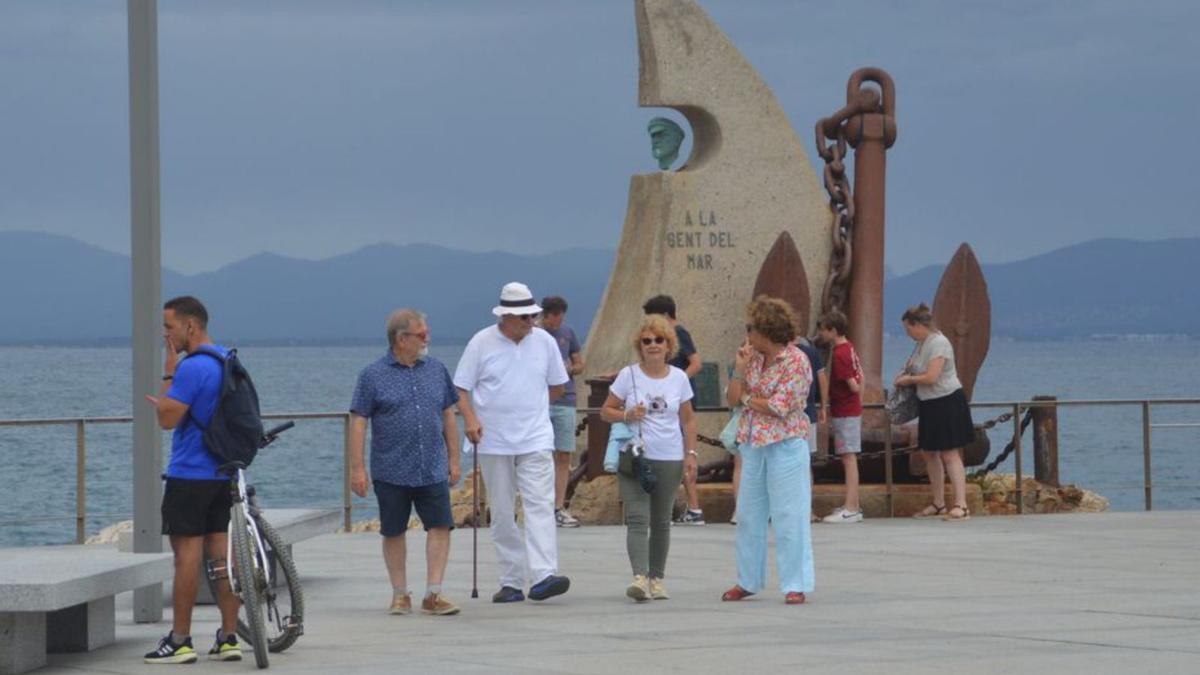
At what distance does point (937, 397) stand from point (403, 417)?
288 inches

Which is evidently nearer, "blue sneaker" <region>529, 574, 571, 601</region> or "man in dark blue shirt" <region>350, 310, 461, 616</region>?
"man in dark blue shirt" <region>350, 310, 461, 616</region>

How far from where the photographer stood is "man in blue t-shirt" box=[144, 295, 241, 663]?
10273 millimetres

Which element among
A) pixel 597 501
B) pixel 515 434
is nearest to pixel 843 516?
pixel 597 501

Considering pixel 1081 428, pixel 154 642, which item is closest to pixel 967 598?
pixel 154 642

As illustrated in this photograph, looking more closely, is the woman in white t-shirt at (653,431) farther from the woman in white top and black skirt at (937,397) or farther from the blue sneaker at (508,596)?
the woman in white top and black skirt at (937,397)

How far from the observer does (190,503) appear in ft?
33.9

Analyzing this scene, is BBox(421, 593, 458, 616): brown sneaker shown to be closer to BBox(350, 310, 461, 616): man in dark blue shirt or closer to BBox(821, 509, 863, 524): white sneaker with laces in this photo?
BBox(350, 310, 461, 616): man in dark blue shirt

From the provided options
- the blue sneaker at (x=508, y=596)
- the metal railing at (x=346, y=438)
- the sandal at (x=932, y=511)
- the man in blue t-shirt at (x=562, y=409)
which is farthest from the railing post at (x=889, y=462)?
the blue sneaker at (x=508, y=596)

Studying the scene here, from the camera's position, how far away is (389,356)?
39.9 ft

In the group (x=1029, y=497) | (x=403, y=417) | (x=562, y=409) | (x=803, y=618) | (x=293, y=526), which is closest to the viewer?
(x=803, y=618)

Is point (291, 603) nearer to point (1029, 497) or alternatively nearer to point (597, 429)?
point (597, 429)

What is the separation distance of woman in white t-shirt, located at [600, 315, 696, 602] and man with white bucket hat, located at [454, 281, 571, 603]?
0.43m

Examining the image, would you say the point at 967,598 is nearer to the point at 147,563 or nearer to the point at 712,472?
the point at 147,563

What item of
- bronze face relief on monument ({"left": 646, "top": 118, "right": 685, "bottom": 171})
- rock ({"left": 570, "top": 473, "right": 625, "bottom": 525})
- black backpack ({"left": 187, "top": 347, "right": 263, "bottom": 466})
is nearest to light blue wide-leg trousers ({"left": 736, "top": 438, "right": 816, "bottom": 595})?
black backpack ({"left": 187, "top": 347, "right": 263, "bottom": 466})
